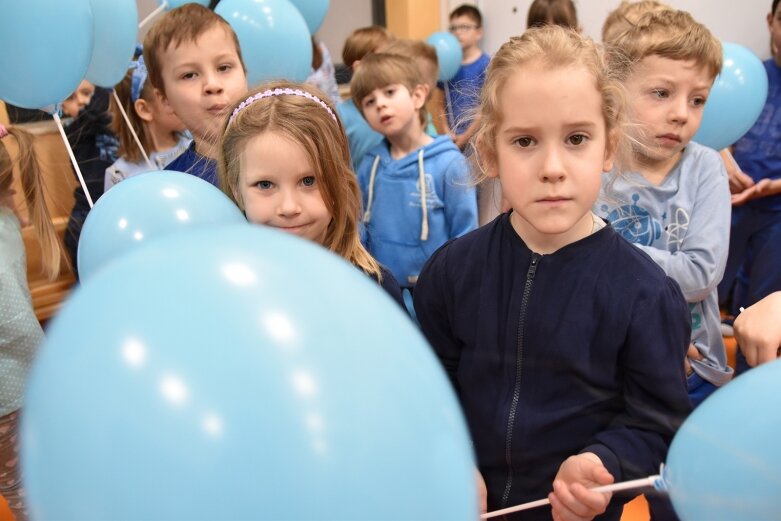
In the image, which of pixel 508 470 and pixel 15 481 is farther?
pixel 15 481

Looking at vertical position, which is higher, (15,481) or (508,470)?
(508,470)

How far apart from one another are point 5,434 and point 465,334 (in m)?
1.21

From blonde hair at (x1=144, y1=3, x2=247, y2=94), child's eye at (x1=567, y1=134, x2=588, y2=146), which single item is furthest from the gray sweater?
blonde hair at (x1=144, y1=3, x2=247, y2=94)

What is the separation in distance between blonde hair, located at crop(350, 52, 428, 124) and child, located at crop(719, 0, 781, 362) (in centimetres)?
151

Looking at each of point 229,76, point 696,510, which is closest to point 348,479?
point 696,510

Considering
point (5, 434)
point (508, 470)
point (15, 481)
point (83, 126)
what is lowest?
point (15, 481)

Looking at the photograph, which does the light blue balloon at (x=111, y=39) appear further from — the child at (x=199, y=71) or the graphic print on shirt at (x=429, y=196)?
the graphic print on shirt at (x=429, y=196)

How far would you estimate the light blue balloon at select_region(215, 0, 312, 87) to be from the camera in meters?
1.99

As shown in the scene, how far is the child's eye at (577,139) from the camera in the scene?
91cm

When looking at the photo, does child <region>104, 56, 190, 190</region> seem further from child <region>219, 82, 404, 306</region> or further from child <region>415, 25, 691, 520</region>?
child <region>415, 25, 691, 520</region>

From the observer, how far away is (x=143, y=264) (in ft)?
1.58

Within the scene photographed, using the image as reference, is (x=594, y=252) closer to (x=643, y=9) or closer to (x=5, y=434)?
(x=643, y=9)

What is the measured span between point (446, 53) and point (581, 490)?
11.8 ft

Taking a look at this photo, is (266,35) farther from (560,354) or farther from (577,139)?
(560,354)
